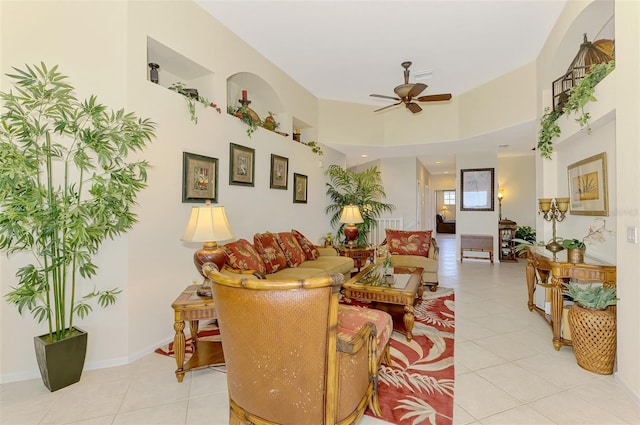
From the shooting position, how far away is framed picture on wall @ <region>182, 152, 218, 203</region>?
306cm

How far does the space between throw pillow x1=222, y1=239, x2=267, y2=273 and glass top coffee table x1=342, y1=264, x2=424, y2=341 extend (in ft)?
3.23

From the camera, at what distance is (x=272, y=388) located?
1396 millimetres

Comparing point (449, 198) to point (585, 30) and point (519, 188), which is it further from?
point (585, 30)

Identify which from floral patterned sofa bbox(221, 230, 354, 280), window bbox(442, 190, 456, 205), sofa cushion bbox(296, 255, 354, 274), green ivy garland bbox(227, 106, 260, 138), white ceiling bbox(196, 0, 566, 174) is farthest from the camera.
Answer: window bbox(442, 190, 456, 205)

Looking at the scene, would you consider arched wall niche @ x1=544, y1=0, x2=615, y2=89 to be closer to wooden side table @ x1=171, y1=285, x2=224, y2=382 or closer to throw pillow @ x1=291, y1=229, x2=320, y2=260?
throw pillow @ x1=291, y1=229, x2=320, y2=260

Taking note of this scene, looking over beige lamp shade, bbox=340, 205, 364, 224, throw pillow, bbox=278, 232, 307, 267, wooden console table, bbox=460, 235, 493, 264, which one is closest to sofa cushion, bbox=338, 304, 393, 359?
throw pillow, bbox=278, 232, 307, 267

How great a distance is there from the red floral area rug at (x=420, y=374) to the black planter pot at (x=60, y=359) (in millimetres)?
631

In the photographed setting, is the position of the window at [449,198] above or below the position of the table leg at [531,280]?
above

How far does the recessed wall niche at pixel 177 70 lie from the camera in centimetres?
301

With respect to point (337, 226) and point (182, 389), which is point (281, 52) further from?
point (182, 389)

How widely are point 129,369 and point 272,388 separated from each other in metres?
1.72

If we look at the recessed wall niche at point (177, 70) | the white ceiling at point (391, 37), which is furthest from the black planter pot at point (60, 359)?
the white ceiling at point (391, 37)

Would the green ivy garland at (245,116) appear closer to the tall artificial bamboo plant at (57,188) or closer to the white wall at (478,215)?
the tall artificial bamboo plant at (57,188)

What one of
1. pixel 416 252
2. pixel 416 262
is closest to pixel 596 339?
pixel 416 262
